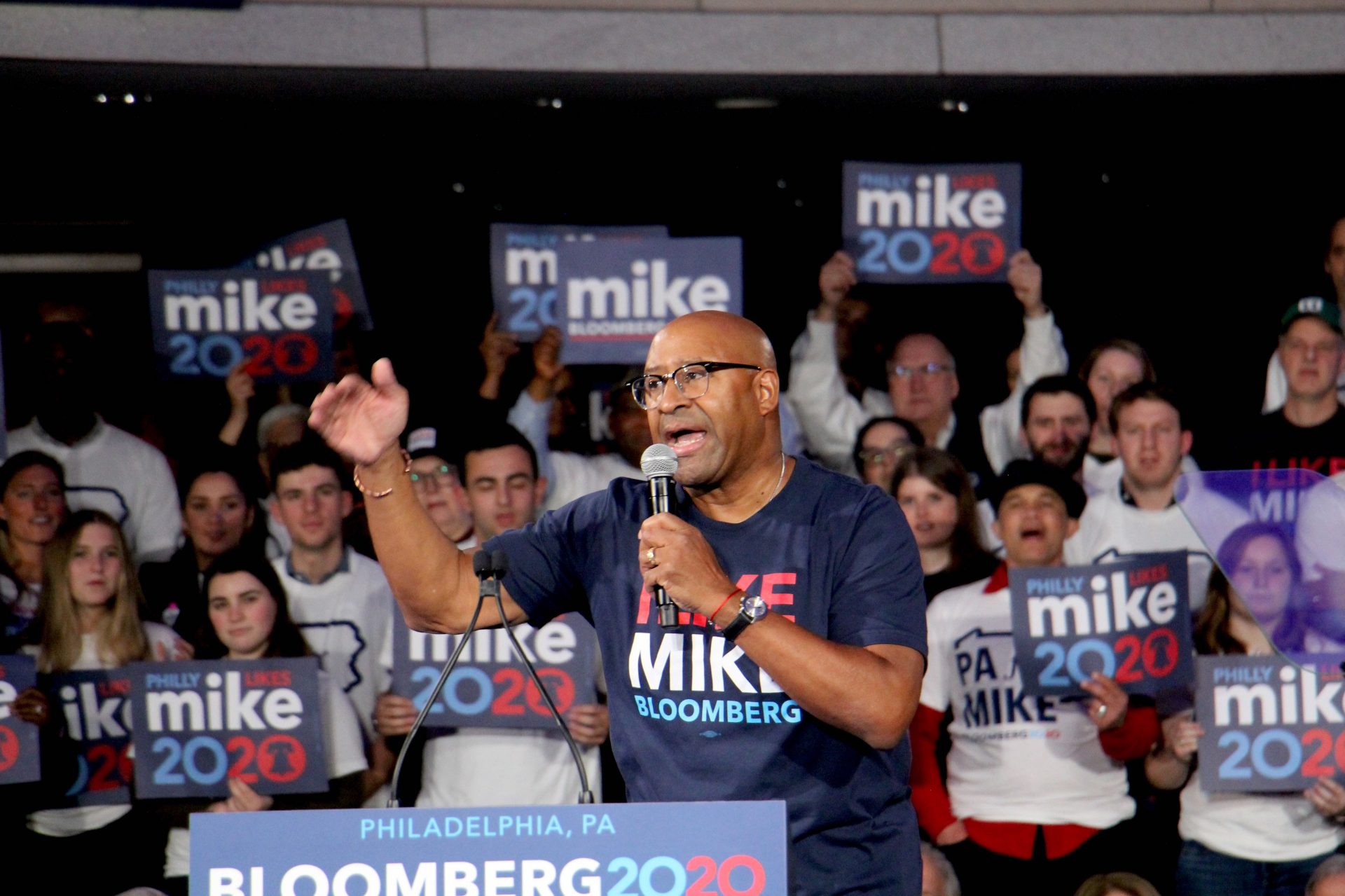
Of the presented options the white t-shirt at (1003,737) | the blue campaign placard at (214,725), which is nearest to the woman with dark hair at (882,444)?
the white t-shirt at (1003,737)

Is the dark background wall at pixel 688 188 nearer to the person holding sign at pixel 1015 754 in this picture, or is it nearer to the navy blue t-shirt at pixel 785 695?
the person holding sign at pixel 1015 754

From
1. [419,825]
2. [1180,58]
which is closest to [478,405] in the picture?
[1180,58]

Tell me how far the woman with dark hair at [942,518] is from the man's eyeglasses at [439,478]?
1.27 metres

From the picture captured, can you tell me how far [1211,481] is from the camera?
2715mm

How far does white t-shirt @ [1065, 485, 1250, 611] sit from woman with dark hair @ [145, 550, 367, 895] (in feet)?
6.79

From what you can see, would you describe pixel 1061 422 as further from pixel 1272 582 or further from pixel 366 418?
pixel 366 418

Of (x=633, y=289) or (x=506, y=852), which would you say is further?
(x=633, y=289)

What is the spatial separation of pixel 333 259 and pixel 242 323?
1.20 ft

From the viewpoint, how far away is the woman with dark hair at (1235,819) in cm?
434

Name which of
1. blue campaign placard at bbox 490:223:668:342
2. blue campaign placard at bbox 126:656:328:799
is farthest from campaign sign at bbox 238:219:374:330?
blue campaign placard at bbox 126:656:328:799

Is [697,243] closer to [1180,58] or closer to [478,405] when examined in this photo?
[478,405]

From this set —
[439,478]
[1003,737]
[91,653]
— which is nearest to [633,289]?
[439,478]

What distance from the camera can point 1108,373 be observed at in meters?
5.17

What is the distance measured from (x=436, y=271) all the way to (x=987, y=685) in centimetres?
235
